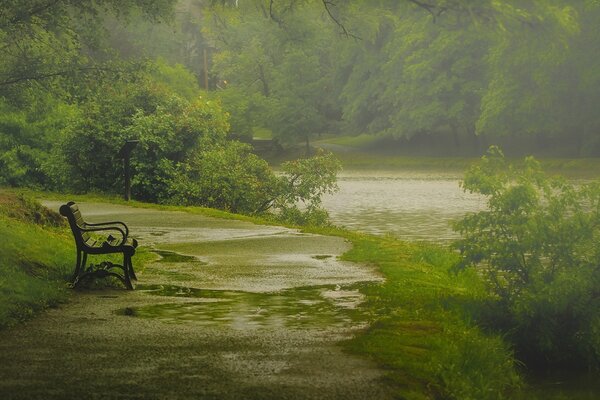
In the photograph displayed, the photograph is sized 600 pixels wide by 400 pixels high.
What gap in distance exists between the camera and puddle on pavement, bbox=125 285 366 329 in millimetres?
10359

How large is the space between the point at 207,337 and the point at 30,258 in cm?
468

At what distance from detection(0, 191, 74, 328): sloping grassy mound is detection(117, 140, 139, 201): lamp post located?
8.04 metres

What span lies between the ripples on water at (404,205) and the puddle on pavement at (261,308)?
12.7 metres

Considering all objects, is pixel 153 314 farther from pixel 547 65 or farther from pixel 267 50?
pixel 267 50

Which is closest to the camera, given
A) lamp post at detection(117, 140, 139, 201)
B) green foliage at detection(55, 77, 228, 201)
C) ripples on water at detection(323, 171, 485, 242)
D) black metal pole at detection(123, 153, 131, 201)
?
lamp post at detection(117, 140, 139, 201)

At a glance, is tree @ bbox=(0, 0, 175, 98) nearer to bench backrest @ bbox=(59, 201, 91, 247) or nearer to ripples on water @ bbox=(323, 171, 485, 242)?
bench backrest @ bbox=(59, 201, 91, 247)

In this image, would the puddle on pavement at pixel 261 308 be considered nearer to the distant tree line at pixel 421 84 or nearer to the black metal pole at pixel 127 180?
the black metal pole at pixel 127 180

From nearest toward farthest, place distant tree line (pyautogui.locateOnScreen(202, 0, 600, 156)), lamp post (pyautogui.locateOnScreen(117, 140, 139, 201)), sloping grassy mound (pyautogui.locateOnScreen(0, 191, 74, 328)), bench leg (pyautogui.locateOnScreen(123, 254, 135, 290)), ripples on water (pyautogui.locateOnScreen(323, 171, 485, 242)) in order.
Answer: sloping grassy mound (pyautogui.locateOnScreen(0, 191, 74, 328))
bench leg (pyautogui.locateOnScreen(123, 254, 135, 290))
lamp post (pyautogui.locateOnScreen(117, 140, 139, 201))
ripples on water (pyautogui.locateOnScreen(323, 171, 485, 242))
distant tree line (pyautogui.locateOnScreen(202, 0, 600, 156))

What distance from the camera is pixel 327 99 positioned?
90.1 metres

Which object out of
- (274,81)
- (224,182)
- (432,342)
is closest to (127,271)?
(432,342)

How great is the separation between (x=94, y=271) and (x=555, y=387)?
574cm

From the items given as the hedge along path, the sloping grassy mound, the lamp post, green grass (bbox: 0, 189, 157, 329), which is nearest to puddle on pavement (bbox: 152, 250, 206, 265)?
the hedge along path

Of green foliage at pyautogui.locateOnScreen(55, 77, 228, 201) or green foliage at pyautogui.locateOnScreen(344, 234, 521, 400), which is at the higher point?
green foliage at pyautogui.locateOnScreen(55, 77, 228, 201)

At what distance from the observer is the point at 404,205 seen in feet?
121
